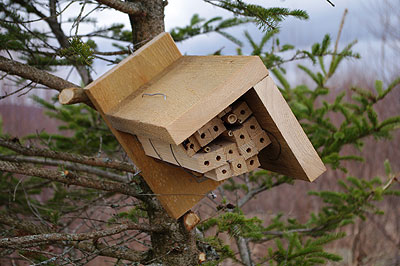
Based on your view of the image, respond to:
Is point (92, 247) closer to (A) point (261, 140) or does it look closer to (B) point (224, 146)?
(B) point (224, 146)

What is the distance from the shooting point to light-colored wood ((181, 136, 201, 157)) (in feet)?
5.14

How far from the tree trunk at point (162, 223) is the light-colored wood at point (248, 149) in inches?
25.8

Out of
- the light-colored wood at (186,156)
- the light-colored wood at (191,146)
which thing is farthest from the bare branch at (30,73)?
the light-colored wood at (191,146)

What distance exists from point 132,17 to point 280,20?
78 centimetres

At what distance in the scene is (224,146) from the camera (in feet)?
5.23

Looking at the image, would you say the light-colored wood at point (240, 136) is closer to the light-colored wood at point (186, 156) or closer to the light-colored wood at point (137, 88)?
the light-colored wood at point (186, 156)

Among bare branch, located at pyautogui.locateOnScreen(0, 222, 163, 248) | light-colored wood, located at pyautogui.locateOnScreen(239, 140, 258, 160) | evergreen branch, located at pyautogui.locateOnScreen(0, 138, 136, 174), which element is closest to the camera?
bare branch, located at pyautogui.locateOnScreen(0, 222, 163, 248)

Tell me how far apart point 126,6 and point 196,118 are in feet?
2.75

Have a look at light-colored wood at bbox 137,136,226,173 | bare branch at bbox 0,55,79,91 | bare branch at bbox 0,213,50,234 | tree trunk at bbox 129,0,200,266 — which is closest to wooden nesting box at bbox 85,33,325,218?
light-colored wood at bbox 137,136,226,173

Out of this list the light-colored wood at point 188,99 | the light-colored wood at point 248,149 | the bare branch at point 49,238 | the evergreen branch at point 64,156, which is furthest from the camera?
the evergreen branch at point 64,156

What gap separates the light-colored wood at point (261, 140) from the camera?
166 centimetres

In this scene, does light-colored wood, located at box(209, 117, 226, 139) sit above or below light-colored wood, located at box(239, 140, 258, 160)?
above

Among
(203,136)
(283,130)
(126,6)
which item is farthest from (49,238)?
(126,6)

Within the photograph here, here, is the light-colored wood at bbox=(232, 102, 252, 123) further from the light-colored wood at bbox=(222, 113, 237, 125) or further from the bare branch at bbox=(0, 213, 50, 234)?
the bare branch at bbox=(0, 213, 50, 234)
